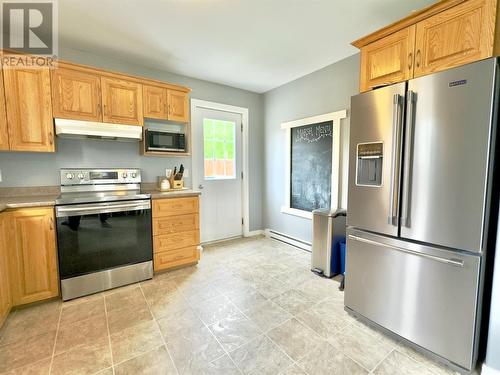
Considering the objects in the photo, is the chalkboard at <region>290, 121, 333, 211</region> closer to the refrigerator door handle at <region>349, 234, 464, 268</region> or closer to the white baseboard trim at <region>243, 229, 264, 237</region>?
the white baseboard trim at <region>243, 229, 264, 237</region>

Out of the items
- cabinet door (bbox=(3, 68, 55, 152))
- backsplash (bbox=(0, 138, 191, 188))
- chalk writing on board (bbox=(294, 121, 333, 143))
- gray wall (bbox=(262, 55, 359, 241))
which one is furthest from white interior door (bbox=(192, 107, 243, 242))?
cabinet door (bbox=(3, 68, 55, 152))

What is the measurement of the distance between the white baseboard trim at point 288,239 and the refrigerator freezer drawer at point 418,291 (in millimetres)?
1627

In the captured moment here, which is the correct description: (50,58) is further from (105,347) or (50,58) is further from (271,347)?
(271,347)

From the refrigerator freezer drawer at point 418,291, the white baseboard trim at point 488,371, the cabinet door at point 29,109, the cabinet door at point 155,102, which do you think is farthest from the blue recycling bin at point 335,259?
the cabinet door at point 29,109

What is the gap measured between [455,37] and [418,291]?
5.52ft

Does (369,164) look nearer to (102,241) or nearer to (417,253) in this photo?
(417,253)

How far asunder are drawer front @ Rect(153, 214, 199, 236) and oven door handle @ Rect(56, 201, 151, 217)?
25cm

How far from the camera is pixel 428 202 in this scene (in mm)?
1533

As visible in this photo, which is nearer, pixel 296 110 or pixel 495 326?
pixel 495 326

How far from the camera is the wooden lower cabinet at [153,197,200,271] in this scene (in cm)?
279

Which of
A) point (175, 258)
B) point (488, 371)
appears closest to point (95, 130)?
point (175, 258)

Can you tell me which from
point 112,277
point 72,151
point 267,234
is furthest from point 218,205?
point 72,151

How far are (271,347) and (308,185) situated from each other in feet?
7.77

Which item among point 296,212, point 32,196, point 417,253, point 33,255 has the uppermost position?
point 32,196
